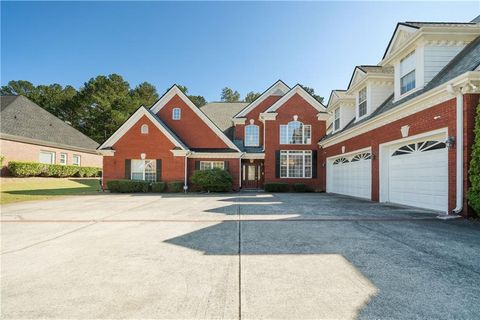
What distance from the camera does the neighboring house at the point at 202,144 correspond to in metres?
17.2

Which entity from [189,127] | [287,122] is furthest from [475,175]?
[189,127]

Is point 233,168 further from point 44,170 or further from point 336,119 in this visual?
point 44,170

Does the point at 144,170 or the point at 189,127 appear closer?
the point at 144,170

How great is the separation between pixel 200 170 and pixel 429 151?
511 inches

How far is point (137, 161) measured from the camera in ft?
57.0

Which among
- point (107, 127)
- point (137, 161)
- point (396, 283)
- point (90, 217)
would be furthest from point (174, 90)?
point (107, 127)

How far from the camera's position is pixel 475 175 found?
644 centimetres

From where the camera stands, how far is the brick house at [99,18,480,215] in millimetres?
7500

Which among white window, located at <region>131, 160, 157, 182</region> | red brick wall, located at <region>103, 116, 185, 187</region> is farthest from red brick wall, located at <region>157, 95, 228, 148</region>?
white window, located at <region>131, 160, 157, 182</region>

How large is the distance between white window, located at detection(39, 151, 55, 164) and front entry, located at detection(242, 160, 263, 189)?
1981 centimetres

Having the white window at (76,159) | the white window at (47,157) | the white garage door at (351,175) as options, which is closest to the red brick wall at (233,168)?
the white garage door at (351,175)

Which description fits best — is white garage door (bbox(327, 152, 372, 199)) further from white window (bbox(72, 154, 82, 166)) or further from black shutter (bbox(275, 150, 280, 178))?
white window (bbox(72, 154, 82, 166))

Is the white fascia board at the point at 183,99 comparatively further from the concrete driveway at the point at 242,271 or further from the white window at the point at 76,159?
the white window at the point at 76,159

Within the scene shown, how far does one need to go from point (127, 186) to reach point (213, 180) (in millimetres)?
5973
